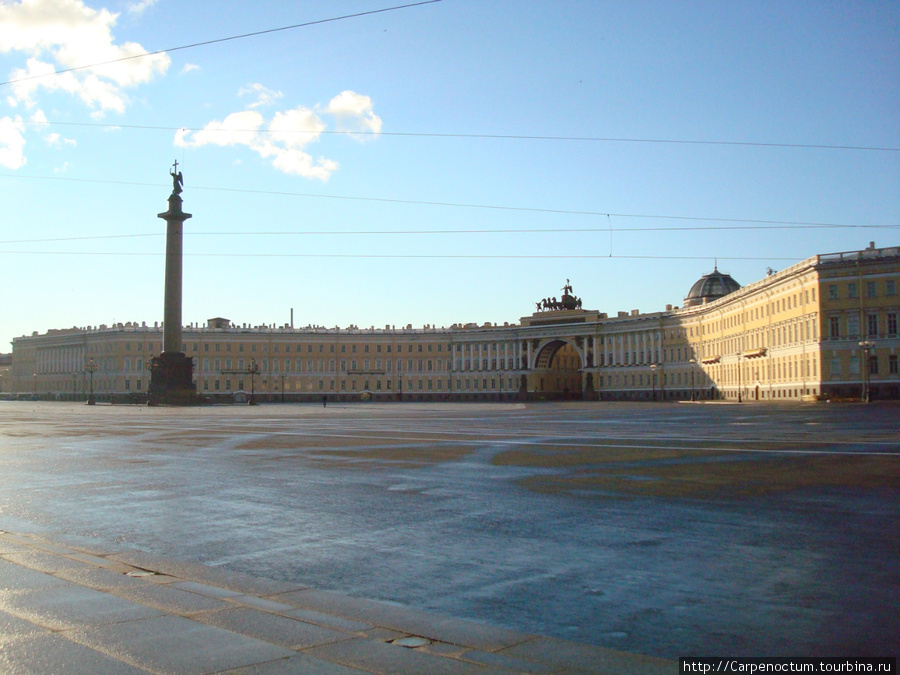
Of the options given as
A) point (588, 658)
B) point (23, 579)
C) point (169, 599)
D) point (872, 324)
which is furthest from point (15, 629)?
point (872, 324)

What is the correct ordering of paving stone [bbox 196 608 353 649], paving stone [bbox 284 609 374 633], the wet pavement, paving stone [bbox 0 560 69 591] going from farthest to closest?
1. paving stone [bbox 0 560 69 591]
2. the wet pavement
3. paving stone [bbox 284 609 374 633]
4. paving stone [bbox 196 608 353 649]

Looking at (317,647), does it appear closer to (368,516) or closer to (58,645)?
(58,645)

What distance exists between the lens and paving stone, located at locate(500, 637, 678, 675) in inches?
187

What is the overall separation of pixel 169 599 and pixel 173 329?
67417 mm

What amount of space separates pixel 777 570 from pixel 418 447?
14.3 meters

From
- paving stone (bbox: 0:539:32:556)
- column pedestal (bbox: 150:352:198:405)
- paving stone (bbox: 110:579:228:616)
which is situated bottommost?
paving stone (bbox: 0:539:32:556)

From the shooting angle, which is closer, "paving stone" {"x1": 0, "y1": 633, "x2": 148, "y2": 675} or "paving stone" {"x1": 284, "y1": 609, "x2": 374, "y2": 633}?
"paving stone" {"x1": 0, "y1": 633, "x2": 148, "y2": 675}

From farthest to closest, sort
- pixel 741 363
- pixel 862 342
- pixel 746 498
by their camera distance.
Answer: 1. pixel 741 363
2. pixel 862 342
3. pixel 746 498

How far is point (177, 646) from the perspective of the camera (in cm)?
508

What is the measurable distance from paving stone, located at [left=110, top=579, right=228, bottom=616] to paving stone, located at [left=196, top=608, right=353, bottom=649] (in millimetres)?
214

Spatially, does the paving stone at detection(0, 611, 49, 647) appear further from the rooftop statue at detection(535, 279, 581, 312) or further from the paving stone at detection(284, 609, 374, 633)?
the rooftop statue at detection(535, 279, 581, 312)

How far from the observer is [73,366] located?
15112 cm

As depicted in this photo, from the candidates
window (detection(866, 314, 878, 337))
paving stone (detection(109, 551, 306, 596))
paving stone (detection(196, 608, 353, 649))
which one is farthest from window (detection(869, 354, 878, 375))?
paving stone (detection(196, 608, 353, 649))

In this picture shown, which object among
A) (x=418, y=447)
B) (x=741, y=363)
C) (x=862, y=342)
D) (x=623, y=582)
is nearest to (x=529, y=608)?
(x=623, y=582)
